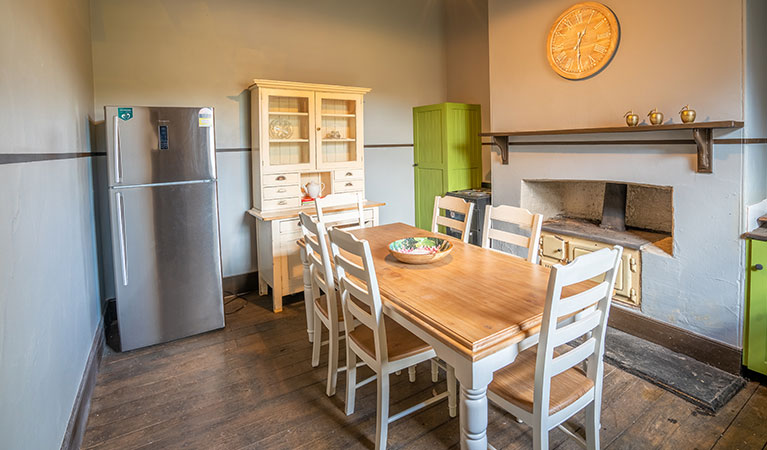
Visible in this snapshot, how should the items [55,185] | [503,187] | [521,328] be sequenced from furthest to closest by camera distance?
[503,187] → [55,185] → [521,328]

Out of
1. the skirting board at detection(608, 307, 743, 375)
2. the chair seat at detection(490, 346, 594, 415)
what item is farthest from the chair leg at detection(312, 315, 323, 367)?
the skirting board at detection(608, 307, 743, 375)

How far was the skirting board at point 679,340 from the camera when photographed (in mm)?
2430

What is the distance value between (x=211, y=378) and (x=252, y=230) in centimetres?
167

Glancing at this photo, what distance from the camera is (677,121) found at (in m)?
2.59

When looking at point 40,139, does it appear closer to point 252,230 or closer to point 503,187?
point 252,230

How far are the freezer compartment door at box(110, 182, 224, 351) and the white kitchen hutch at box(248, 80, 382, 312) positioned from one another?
0.51 metres

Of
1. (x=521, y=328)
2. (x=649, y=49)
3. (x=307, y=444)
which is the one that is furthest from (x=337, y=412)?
(x=649, y=49)

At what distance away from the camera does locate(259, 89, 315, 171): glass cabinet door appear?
3.58 m

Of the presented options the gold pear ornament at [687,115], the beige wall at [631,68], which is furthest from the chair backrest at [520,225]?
the beige wall at [631,68]

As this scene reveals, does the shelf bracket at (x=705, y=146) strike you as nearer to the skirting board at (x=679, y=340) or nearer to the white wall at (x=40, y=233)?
the skirting board at (x=679, y=340)

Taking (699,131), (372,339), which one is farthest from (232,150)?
(699,131)

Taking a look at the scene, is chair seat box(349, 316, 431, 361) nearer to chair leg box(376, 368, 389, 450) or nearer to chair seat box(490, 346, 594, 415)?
chair leg box(376, 368, 389, 450)

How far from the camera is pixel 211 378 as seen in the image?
8.25 ft

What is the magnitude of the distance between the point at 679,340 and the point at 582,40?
2.11 m
